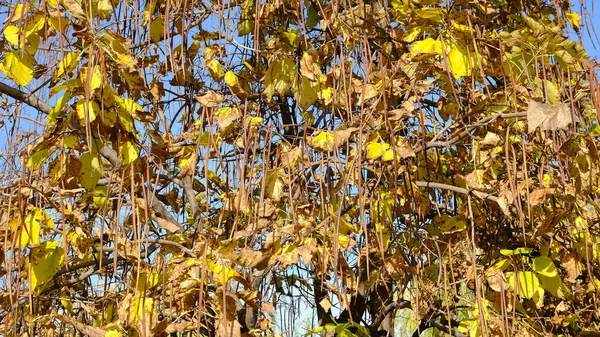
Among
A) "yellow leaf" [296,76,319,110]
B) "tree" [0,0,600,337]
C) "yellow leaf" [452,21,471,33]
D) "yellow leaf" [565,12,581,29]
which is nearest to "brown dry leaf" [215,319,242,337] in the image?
"tree" [0,0,600,337]

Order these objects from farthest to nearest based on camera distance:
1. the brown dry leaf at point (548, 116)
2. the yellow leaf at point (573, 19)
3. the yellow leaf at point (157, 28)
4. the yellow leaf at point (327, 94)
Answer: the yellow leaf at point (573, 19) < the yellow leaf at point (157, 28) < the yellow leaf at point (327, 94) < the brown dry leaf at point (548, 116)

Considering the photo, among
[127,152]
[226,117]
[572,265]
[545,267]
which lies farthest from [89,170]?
[572,265]

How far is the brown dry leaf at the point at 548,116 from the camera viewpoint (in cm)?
112

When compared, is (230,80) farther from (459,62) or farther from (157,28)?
(459,62)

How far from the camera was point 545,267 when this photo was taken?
158cm

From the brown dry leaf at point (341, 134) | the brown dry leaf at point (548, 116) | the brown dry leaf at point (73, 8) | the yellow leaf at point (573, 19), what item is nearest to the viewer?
the brown dry leaf at point (548, 116)

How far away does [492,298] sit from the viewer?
191 cm

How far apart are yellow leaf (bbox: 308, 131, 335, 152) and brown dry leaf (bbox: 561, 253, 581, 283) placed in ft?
2.23

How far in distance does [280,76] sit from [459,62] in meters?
0.42

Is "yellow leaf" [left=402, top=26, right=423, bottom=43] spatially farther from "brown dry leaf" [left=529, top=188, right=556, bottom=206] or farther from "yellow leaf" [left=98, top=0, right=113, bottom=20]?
"yellow leaf" [left=98, top=0, right=113, bottom=20]

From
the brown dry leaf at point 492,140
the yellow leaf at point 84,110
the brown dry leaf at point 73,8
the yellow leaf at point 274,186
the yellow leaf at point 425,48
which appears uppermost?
the brown dry leaf at point 73,8

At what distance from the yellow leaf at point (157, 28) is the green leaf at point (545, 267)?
1055 mm

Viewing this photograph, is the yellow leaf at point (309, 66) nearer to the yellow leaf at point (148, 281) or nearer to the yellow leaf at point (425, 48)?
the yellow leaf at point (425, 48)

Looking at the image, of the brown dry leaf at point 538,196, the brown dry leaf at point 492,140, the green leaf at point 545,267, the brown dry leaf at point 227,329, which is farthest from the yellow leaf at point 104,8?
the green leaf at point 545,267
